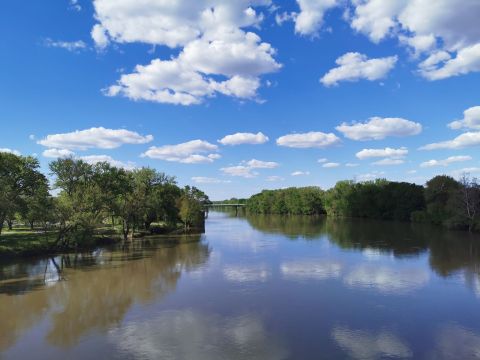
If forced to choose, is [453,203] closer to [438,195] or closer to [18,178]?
[438,195]

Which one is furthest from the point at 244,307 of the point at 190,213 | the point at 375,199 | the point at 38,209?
the point at 375,199

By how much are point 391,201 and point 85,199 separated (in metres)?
74.4

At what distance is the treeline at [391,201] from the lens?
6166cm

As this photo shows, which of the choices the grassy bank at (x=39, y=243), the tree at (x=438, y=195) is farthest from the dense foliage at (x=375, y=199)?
the grassy bank at (x=39, y=243)

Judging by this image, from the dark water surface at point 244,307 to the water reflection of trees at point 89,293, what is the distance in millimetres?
75

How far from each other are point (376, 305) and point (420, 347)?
567cm

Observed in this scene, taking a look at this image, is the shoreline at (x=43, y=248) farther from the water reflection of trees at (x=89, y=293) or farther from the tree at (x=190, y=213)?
the tree at (x=190, y=213)

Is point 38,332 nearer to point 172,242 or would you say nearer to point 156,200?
point 172,242

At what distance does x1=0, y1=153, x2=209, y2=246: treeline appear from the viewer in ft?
131

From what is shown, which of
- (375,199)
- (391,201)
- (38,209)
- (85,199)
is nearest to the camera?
(38,209)

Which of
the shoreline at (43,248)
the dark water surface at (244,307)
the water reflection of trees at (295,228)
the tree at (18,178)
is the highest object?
the tree at (18,178)

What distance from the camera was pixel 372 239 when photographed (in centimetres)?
5328

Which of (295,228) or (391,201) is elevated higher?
(391,201)

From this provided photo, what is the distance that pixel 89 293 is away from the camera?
80.7ft
